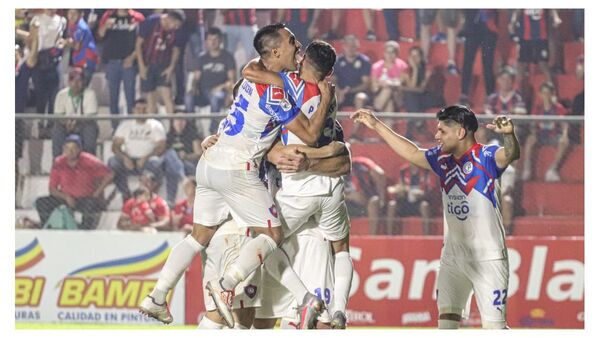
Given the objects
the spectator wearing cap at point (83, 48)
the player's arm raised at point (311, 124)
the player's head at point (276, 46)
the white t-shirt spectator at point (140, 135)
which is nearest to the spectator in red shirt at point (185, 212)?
the white t-shirt spectator at point (140, 135)

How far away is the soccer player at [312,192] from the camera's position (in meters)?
8.05

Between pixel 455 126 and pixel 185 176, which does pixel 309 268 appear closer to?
pixel 455 126

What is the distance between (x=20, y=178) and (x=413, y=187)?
4357 mm

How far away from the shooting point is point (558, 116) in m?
13.9

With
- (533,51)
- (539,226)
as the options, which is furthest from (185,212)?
(533,51)

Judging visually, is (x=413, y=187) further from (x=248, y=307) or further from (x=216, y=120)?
(x=248, y=307)

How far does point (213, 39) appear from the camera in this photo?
14758 mm

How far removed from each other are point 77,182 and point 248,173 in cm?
600

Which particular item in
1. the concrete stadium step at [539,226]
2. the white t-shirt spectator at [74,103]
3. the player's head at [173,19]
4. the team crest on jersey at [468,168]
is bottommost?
the concrete stadium step at [539,226]

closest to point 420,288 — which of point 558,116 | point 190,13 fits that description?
point 558,116

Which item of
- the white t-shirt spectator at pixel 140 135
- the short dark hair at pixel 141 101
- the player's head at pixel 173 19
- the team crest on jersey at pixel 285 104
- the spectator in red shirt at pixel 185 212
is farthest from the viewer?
the player's head at pixel 173 19

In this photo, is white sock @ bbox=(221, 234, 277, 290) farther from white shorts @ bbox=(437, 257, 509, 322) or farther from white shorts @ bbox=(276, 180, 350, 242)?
white shorts @ bbox=(437, 257, 509, 322)

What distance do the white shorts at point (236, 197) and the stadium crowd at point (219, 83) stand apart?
16.9ft

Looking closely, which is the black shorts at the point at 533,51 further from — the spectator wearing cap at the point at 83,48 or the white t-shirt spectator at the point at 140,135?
the spectator wearing cap at the point at 83,48
